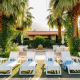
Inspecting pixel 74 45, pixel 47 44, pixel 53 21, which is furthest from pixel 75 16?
pixel 47 44

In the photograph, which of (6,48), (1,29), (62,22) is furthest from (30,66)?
(62,22)

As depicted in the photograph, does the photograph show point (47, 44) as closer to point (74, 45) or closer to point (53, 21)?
point (53, 21)

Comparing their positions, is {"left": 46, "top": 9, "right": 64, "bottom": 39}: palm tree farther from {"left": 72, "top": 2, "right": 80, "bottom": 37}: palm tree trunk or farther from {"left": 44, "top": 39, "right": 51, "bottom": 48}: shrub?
{"left": 72, "top": 2, "right": 80, "bottom": 37}: palm tree trunk

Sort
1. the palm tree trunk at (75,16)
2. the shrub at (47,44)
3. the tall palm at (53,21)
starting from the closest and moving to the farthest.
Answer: the palm tree trunk at (75,16)
the tall palm at (53,21)
the shrub at (47,44)

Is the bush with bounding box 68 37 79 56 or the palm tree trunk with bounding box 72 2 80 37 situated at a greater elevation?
the palm tree trunk with bounding box 72 2 80 37

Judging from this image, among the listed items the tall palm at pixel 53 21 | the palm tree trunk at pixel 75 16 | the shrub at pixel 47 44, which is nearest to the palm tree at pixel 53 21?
the tall palm at pixel 53 21

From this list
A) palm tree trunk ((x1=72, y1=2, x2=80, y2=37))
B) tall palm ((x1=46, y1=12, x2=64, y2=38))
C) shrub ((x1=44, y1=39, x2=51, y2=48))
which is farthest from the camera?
shrub ((x1=44, y1=39, x2=51, y2=48))

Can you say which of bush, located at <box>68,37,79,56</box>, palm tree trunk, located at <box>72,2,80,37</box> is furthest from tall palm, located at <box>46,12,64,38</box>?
bush, located at <box>68,37,79,56</box>

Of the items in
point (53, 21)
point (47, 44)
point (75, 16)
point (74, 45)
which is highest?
point (53, 21)

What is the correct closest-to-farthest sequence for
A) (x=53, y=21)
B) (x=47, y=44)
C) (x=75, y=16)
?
1. (x=75, y=16)
2. (x=53, y=21)
3. (x=47, y=44)

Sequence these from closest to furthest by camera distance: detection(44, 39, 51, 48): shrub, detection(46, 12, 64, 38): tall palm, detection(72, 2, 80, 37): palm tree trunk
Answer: detection(72, 2, 80, 37): palm tree trunk < detection(46, 12, 64, 38): tall palm < detection(44, 39, 51, 48): shrub

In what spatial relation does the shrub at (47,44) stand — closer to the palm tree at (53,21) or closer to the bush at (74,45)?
the palm tree at (53,21)

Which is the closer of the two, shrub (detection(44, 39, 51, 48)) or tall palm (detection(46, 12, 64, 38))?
tall palm (detection(46, 12, 64, 38))

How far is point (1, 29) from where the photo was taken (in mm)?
9609
